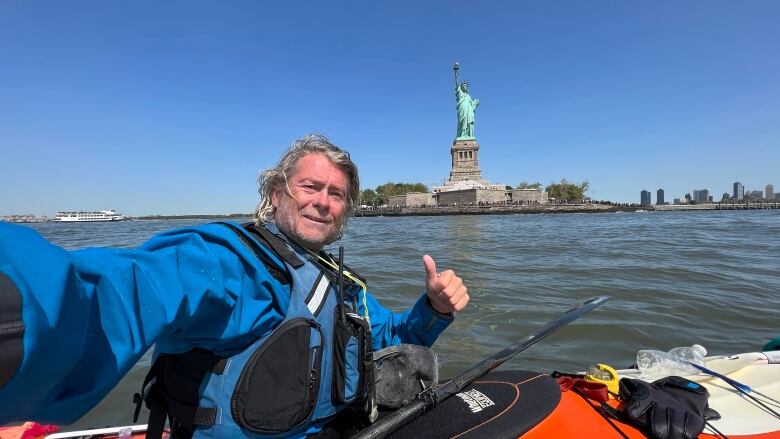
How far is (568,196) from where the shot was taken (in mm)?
76562

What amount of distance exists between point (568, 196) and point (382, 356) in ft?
273

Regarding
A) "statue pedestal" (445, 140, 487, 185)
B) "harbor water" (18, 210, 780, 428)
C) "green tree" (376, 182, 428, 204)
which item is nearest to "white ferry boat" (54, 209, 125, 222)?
"green tree" (376, 182, 428, 204)

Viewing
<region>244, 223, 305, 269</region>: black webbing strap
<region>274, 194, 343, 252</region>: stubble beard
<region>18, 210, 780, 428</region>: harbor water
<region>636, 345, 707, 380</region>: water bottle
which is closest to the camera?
<region>244, 223, 305, 269</region>: black webbing strap

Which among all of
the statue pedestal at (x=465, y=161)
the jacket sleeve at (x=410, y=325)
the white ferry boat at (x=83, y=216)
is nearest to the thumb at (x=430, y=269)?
the jacket sleeve at (x=410, y=325)

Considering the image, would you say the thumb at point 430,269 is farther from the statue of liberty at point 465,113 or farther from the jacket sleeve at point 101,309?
the statue of liberty at point 465,113

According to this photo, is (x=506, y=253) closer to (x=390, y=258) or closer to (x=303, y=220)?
(x=390, y=258)

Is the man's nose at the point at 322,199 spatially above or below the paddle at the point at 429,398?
above

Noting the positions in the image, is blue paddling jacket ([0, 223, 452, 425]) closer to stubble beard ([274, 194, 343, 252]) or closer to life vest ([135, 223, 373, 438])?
life vest ([135, 223, 373, 438])

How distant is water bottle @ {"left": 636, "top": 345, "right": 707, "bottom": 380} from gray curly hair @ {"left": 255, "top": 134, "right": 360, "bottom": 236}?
9.16 ft

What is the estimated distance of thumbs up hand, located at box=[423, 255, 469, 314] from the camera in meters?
2.12

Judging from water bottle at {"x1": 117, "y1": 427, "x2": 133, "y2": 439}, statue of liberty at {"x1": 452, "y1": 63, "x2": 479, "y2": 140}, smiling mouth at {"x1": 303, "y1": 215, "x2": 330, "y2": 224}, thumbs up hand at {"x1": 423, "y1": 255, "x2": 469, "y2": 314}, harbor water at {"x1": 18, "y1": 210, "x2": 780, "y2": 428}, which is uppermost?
statue of liberty at {"x1": 452, "y1": 63, "x2": 479, "y2": 140}

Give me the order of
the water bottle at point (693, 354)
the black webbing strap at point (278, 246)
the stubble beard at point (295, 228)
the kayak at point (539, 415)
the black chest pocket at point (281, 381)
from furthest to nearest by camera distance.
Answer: the water bottle at point (693, 354) < the stubble beard at point (295, 228) < the kayak at point (539, 415) < the black webbing strap at point (278, 246) < the black chest pocket at point (281, 381)

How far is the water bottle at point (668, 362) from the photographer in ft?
9.71

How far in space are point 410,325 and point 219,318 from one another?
1.39 m
